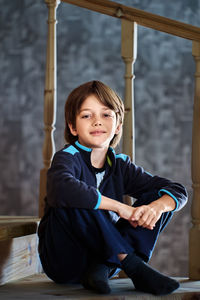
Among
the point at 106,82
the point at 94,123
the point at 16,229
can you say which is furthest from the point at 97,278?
the point at 106,82

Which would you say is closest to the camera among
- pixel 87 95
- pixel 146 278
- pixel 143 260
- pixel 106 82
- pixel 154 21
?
pixel 146 278

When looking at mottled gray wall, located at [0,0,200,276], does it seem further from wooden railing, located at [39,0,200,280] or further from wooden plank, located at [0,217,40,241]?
wooden plank, located at [0,217,40,241]

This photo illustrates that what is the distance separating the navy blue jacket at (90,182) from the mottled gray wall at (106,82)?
1867 mm

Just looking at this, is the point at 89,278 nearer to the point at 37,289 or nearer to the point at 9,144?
the point at 37,289

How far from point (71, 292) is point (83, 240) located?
0.13 meters

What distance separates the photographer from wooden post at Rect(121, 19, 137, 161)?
1470 mm

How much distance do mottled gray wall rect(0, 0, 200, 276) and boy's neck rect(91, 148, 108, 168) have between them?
1.89 metres

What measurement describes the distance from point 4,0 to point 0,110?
81 cm

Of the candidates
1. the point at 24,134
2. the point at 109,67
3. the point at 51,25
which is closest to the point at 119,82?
the point at 109,67

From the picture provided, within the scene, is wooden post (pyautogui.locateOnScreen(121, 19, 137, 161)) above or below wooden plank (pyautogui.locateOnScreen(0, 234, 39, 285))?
above

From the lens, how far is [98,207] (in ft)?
3.67

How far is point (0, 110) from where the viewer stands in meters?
3.22

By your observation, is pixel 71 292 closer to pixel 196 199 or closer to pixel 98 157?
pixel 98 157

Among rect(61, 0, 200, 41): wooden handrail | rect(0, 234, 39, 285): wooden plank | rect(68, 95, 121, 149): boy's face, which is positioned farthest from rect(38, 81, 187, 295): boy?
rect(61, 0, 200, 41): wooden handrail
